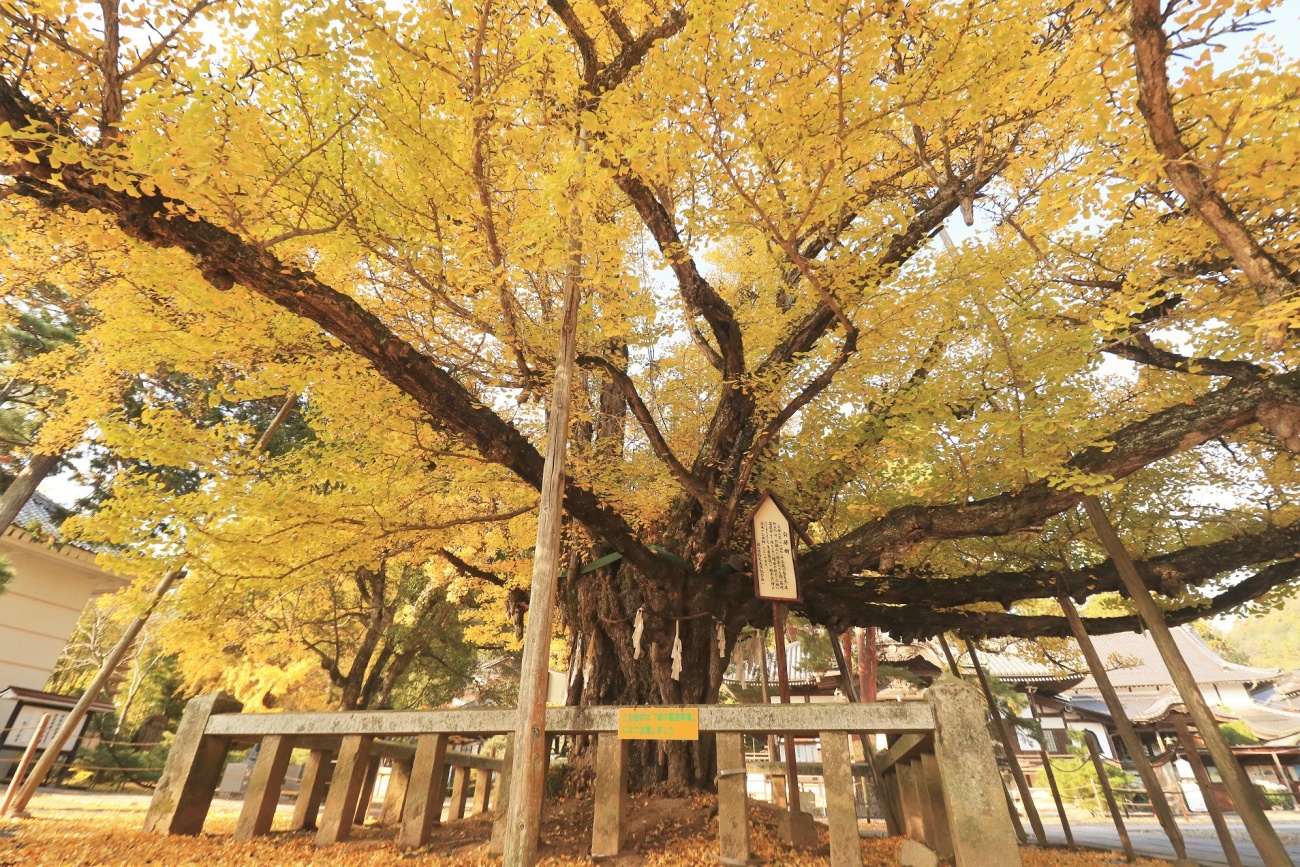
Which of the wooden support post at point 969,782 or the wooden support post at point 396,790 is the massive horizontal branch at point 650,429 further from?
the wooden support post at point 396,790

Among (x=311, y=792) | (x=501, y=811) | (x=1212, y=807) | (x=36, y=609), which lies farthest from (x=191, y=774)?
(x=36, y=609)

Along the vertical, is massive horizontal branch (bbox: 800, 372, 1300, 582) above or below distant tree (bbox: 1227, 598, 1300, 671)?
below

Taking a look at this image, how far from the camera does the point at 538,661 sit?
3.69 m

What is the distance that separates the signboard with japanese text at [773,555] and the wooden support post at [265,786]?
417 centimetres

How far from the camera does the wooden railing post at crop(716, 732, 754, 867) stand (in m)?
3.70

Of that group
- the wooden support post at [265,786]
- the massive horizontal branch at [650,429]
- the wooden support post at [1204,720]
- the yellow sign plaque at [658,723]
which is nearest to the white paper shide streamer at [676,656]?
the massive horizontal branch at [650,429]

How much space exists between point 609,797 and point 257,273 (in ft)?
14.7

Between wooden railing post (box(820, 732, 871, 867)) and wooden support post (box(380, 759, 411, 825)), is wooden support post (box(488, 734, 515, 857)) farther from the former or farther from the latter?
wooden support post (box(380, 759, 411, 825))

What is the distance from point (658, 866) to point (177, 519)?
4.76 meters

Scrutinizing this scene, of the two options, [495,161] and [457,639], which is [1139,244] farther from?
[457,639]

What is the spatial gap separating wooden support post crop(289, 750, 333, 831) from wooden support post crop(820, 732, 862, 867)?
4374mm

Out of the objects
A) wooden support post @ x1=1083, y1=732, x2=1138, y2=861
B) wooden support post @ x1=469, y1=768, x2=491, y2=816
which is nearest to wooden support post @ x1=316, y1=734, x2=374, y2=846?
wooden support post @ x1=469, y1=768, x2=491, y2=816

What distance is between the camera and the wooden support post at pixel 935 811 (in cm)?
409

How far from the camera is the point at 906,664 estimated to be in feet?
54.6
